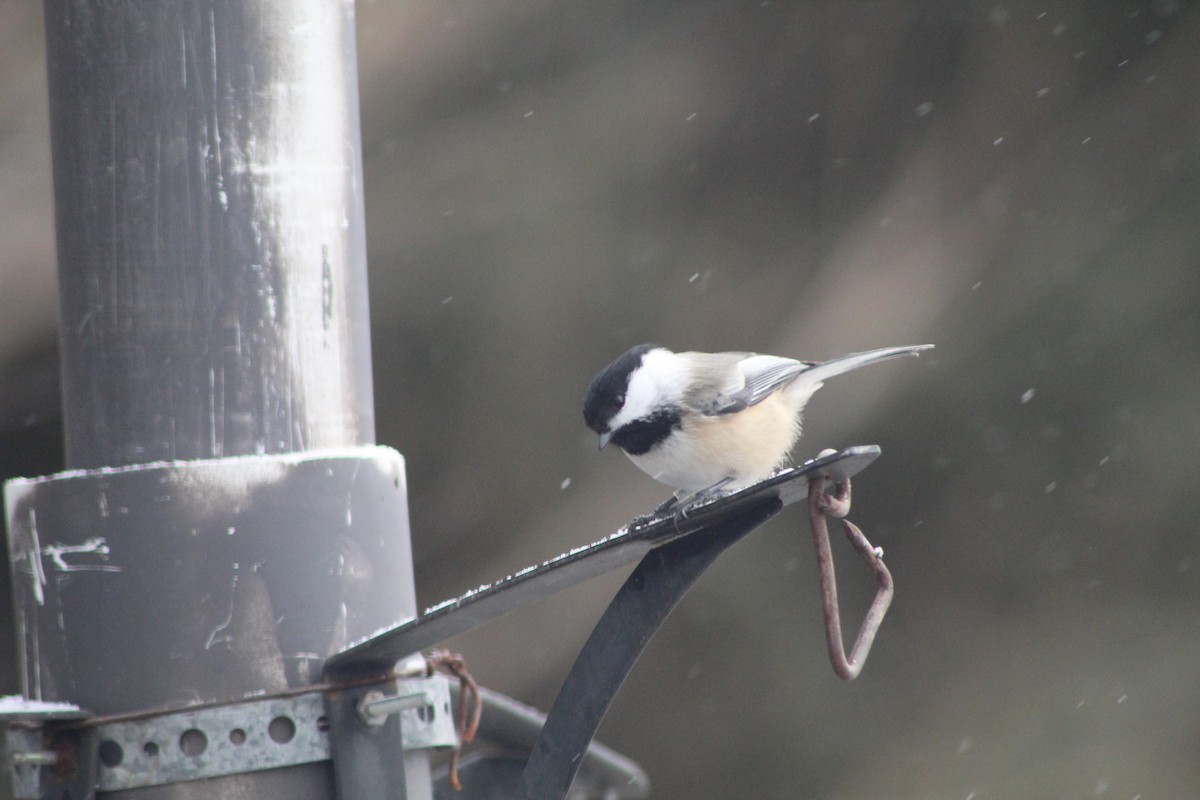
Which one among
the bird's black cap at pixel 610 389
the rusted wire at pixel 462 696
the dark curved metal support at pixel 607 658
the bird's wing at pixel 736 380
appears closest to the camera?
the dark curved metal support at pixel 607 658

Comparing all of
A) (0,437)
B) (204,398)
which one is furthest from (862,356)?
(0,437)

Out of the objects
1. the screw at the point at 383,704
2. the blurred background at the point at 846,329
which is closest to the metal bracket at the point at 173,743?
the screw at the point at 383,704

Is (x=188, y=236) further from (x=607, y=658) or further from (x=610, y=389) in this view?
(x=610, y=389)

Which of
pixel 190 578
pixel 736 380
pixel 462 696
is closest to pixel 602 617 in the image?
pixel 462 696

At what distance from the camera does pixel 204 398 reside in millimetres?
1273

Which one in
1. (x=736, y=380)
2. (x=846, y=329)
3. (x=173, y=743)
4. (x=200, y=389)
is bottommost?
(x=173, y=743)

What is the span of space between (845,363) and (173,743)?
1.38 m

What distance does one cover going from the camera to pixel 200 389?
50.2 inches

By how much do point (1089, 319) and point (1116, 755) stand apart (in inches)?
57.3

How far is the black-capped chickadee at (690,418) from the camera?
1.95m

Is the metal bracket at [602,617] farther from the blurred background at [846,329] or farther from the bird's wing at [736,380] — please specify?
the blurred background at [846,329]

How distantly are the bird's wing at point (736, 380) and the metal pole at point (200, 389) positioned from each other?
849mm

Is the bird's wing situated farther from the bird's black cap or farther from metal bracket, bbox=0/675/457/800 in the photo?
metal bracket, bbox=0/675/457/800

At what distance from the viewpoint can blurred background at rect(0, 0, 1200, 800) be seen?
425 cm
